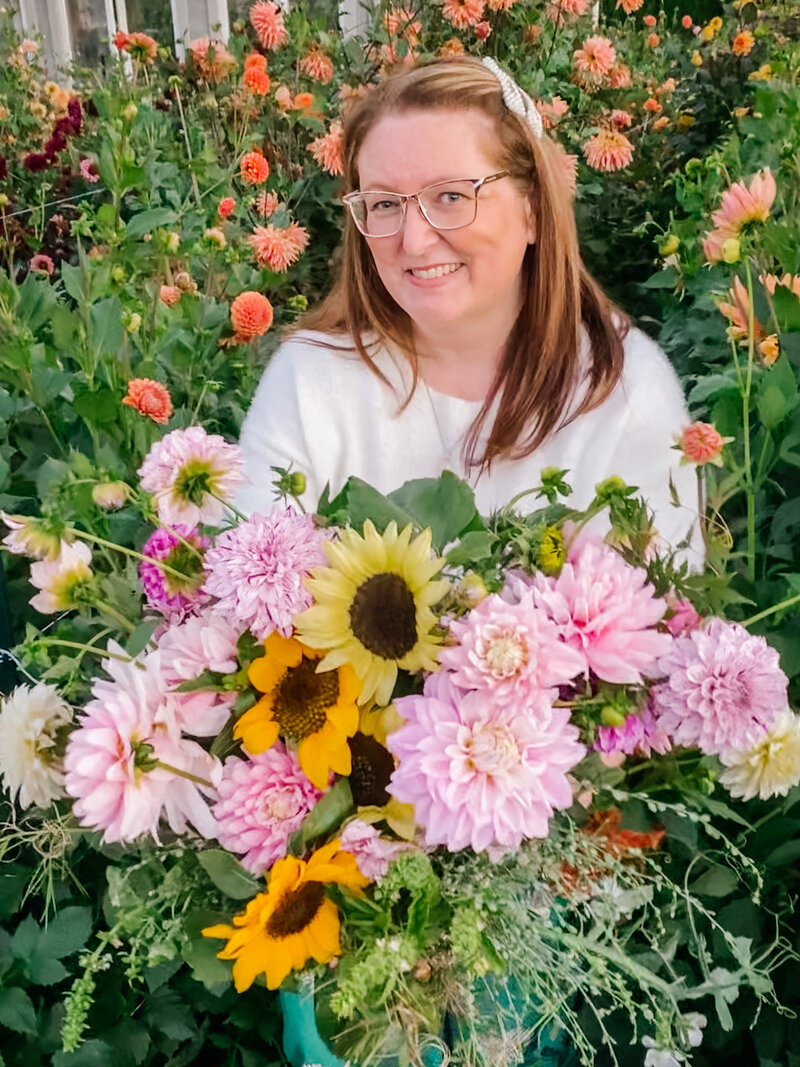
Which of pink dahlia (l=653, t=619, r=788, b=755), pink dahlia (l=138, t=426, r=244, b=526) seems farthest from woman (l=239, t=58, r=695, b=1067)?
pink dahlia (l=653, t=619, r=788, b=755)

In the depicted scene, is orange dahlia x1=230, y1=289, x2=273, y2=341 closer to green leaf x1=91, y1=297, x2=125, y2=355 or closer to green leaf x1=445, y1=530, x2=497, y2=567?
green leaf x1=91, y1=297, x2=125, y2=355

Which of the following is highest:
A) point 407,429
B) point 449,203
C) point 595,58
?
point 449,203

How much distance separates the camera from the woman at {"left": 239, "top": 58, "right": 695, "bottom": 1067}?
1092mm

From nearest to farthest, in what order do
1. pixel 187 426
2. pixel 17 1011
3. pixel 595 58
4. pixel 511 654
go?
pixel 511 654
pixel 17 1011
pixel 187 426
pixel 595 58

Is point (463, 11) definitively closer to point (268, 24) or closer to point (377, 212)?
point (268, 24)

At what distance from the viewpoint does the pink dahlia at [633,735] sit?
520 millimetres

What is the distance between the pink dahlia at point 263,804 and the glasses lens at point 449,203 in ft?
2.34

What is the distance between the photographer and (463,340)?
4.27 feet

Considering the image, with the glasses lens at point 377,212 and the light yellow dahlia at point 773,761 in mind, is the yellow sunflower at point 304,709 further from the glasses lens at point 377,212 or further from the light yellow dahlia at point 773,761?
the glasses lens at point 377,212

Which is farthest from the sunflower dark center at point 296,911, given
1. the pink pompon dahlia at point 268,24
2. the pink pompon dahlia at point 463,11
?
the pink pompon dahlia at point 463,11

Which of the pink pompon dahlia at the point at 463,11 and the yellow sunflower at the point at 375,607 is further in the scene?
the pink pompon dahlia at the point at 463,11

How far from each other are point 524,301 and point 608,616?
871 millimetres

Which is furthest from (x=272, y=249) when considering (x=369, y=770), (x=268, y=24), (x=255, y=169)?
(x=268, y=24)

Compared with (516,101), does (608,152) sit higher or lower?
lower
